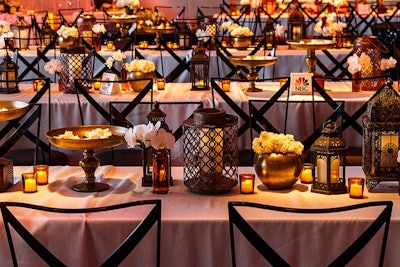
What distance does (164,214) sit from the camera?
2955mm

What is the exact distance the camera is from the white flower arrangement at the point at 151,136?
10.5 feet

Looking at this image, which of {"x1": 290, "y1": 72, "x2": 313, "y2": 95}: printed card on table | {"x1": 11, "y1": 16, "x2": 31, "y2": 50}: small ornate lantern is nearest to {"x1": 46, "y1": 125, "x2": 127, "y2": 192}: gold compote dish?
{"x1": 290, "y1": 72, "x2": 313, "y2": 95}: printed card on table

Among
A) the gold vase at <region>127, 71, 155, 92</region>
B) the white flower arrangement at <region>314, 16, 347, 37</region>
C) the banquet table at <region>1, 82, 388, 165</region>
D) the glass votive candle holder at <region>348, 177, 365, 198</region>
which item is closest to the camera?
the glass votive candle holder at <region>348, 177, 365, 198</region>

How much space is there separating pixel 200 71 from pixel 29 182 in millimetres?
2942

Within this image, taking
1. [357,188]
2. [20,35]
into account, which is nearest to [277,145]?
[357,188]

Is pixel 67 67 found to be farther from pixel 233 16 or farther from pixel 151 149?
pixel 233 16

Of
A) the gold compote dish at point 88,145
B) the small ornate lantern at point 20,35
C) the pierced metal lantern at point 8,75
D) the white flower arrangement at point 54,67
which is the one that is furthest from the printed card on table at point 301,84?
the small ornate lantern at point 20,35

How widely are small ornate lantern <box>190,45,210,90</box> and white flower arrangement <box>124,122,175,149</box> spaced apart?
2.85 m

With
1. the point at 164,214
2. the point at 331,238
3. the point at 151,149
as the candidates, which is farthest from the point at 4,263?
the point at 331,238

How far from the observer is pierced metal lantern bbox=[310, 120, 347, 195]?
324cm

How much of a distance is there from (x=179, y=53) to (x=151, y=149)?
16.3ft

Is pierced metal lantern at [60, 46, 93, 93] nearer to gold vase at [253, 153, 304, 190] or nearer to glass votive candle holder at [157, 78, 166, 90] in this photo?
glass votive candle holder at [157, 78, 166, 90]

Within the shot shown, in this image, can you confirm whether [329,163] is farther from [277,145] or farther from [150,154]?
[150,154]

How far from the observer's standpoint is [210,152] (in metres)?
3.28
